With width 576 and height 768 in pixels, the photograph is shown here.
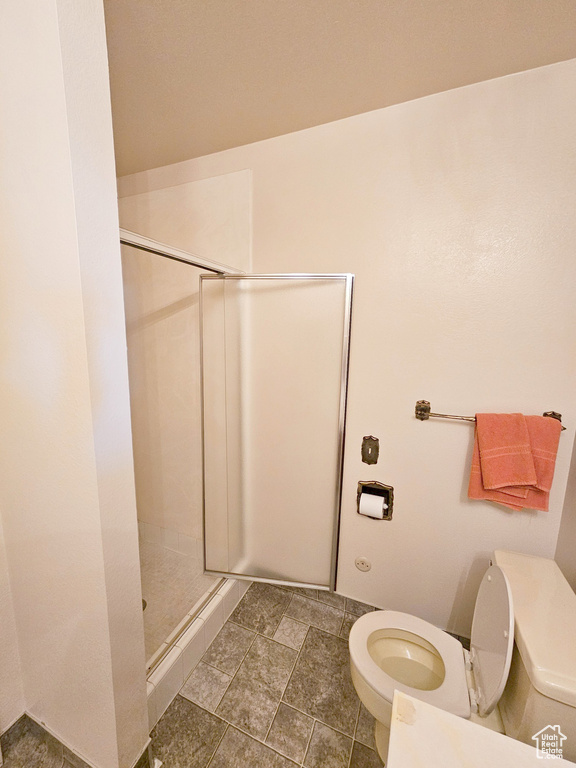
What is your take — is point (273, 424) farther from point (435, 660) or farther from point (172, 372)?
point (435, 660)

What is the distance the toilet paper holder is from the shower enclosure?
0.13 metres

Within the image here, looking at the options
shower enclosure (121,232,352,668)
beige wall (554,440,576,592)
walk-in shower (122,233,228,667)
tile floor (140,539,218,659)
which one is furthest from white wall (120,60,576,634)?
tile floor (140,539,218,659)

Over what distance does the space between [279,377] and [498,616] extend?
4.29 ft

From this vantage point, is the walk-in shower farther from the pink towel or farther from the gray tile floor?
the pink towel

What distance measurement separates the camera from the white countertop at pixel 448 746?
1.77 feet

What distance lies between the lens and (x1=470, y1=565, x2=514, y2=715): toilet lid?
2.92 feet

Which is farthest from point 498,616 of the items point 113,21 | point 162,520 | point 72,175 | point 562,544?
point 113,21

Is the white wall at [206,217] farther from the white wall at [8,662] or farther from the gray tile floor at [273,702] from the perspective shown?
the gray tile floor at [273,702]

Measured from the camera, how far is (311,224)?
155 cm

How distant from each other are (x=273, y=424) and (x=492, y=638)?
1241 mm

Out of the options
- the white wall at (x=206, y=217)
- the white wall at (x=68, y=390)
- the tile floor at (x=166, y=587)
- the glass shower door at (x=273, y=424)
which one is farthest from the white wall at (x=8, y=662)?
the white wall at (x=206, y=217)

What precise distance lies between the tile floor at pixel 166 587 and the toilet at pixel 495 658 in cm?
93

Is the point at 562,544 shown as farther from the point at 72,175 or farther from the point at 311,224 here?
the point at 72,175

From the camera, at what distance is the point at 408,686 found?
1113 millimetres
